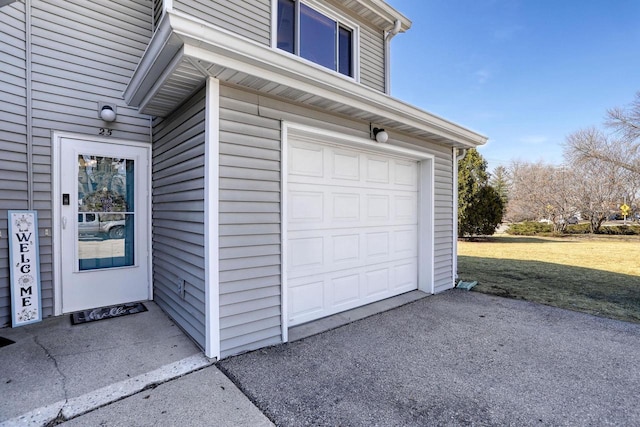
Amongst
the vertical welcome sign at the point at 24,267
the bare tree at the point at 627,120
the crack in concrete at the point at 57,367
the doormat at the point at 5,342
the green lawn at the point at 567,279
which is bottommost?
the green lawn at the point at 567,279

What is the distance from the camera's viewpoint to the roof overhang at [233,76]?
218 centimetres

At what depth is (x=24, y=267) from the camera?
10.6ft

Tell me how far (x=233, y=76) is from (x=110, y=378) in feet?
8.52

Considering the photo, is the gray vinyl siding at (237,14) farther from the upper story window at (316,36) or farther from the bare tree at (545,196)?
the bare tree at (545,196)

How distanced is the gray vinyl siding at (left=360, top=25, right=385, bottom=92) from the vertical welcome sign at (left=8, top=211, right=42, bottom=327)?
5265 millimetres

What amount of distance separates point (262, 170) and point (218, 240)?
793mm

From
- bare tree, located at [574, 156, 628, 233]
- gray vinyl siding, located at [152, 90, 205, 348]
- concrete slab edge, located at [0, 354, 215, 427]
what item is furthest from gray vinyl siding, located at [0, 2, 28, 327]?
bare tree, located at [574, 156, 628, 233]

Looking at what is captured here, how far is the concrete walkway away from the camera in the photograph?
194 centimetres

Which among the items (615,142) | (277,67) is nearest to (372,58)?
(277,67)

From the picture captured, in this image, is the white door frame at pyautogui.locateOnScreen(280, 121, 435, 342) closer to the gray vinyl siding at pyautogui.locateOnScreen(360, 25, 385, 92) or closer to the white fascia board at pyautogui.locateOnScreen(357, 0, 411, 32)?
the gray vinyl siding at pyautogui.locateOnScreen(360, 25, 385, 92)

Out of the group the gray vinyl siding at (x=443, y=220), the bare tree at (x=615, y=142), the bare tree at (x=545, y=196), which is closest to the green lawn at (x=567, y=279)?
the gray vinyl siding at (x=443, y=220)

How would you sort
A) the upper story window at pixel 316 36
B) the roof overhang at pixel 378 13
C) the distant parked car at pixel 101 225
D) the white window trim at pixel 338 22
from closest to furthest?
1. the distant parked car at pixel 101 225
2. the white window trim at pixel 338 22
3. the upper story window at pixel 316 36
4. the roof overhang at pixel 378 13

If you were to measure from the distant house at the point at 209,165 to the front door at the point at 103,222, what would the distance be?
16 millimetres

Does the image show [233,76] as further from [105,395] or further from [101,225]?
[101,225]
